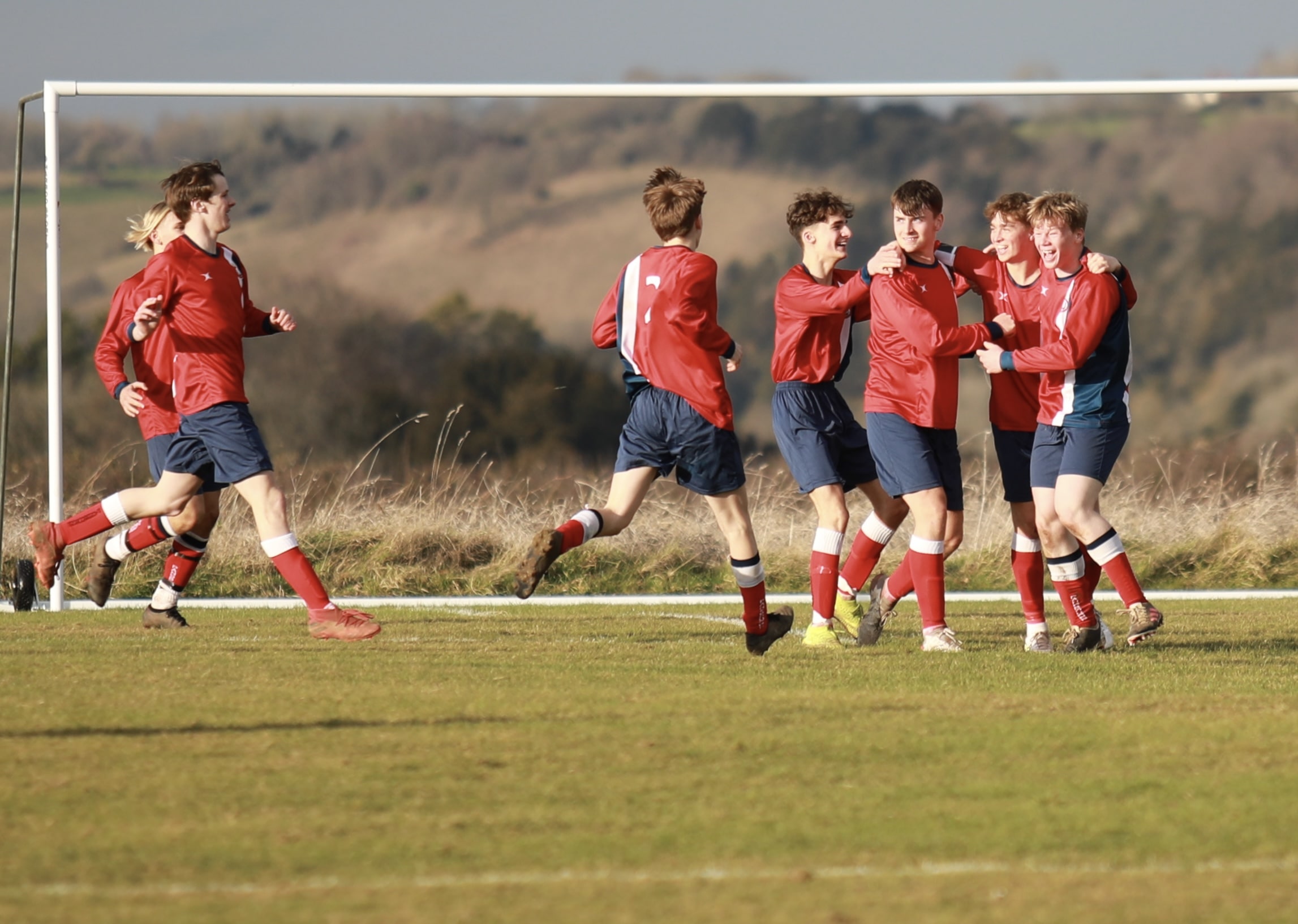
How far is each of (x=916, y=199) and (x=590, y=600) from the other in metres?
4.12

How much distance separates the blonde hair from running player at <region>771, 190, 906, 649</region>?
2858 mm

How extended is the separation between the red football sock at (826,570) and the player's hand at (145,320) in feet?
9.92

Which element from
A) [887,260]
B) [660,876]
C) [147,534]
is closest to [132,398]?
[147,534]

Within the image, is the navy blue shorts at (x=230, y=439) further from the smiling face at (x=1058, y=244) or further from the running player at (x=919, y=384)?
the smiling face at (x=1058, y=244)

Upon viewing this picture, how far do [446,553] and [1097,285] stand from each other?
5986 millimetres

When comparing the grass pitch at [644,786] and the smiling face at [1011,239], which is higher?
the smiling face at [1011,239]

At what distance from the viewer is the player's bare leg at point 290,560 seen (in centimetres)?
787

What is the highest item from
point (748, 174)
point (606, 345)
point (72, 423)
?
point (748, 174)

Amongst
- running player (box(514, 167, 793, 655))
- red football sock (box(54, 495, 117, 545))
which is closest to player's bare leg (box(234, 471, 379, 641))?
red football sock (box(54, 495, 117, 545))

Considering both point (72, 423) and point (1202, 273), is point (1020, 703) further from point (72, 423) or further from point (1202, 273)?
point (1202, 273)

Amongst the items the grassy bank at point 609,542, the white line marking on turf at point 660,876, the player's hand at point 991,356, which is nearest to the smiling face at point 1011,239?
the player's hand at point 991,356

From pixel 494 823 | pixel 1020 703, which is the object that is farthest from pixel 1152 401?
pixel 494 823

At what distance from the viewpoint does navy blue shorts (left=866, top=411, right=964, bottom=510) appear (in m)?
7.64

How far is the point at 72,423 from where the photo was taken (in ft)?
88.0
